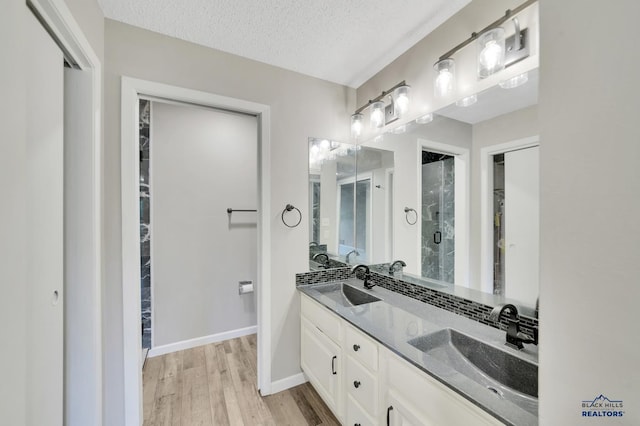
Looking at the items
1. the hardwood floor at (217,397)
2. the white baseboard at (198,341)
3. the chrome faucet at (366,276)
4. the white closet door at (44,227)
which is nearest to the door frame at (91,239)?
the white closet door at (44,227)

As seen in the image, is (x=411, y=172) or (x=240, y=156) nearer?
(x=411, y=172)

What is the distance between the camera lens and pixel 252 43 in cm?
164

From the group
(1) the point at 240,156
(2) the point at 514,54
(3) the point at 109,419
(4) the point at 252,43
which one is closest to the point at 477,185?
(2) the point at 514,54

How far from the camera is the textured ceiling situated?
1339 millimetres

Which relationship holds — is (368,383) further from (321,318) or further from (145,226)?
(145,226)

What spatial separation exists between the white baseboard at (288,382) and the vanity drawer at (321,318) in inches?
20.5

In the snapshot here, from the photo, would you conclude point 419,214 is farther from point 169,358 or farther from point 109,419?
point 169,358

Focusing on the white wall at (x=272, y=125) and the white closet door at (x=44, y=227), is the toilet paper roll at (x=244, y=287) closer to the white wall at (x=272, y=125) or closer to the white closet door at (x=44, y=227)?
the white wall at (x=272, y=125)

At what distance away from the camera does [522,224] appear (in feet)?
3.64

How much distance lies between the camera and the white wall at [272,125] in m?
1.43

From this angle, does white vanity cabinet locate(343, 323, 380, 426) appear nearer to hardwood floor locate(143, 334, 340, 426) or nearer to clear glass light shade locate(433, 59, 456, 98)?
hardwood floor locate(143, 334, 340, 426)

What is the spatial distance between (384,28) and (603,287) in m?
1.68

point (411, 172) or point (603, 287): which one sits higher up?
point (411, 172)

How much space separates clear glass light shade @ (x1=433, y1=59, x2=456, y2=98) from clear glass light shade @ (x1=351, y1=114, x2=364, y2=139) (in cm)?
75
